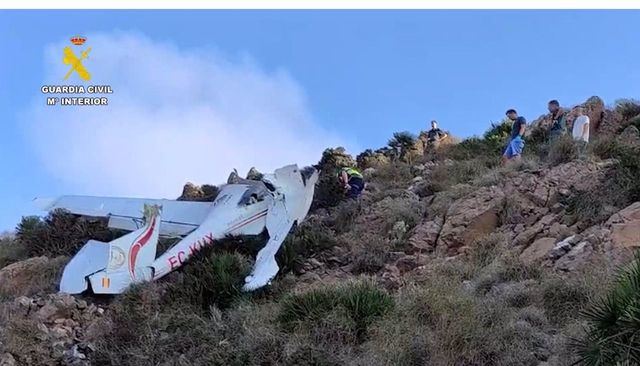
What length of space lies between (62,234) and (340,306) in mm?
8437

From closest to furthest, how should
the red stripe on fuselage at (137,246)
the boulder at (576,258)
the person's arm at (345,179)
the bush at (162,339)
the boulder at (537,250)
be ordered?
the bush at (162,339) → the boulder at (576,258) → the boulder at (537,250) → the red stripe on fuselage at (137,246) → the person's arm at (345,179)

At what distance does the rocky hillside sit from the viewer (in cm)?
745

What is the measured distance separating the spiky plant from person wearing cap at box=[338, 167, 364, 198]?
9.50 meters

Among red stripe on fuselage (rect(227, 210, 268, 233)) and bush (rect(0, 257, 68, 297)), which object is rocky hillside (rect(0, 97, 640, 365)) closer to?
bush (rect(0, 257, 68, 297))

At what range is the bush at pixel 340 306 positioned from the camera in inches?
328

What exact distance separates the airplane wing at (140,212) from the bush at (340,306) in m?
5.04

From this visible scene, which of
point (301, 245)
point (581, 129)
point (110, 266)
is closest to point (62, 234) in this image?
point (110, 266)

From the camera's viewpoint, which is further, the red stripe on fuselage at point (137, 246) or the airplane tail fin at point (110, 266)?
the red stripe on fuselage at point (137, 246)

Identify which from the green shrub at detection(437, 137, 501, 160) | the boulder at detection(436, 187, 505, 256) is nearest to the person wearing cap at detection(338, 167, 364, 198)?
the boulder at detection(436, 187, 505, 256)

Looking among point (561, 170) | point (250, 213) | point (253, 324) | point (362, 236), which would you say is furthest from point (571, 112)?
point (253, 324)

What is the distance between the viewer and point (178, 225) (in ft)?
44.9

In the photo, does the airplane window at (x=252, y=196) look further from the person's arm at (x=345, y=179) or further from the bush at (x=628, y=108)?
the bush at (x=628, y=108)

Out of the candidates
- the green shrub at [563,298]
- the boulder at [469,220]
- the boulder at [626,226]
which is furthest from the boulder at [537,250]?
the green shrub at [563,298]

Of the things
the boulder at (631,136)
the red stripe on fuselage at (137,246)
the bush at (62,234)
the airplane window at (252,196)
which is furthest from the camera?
the boulder at (631,136)
